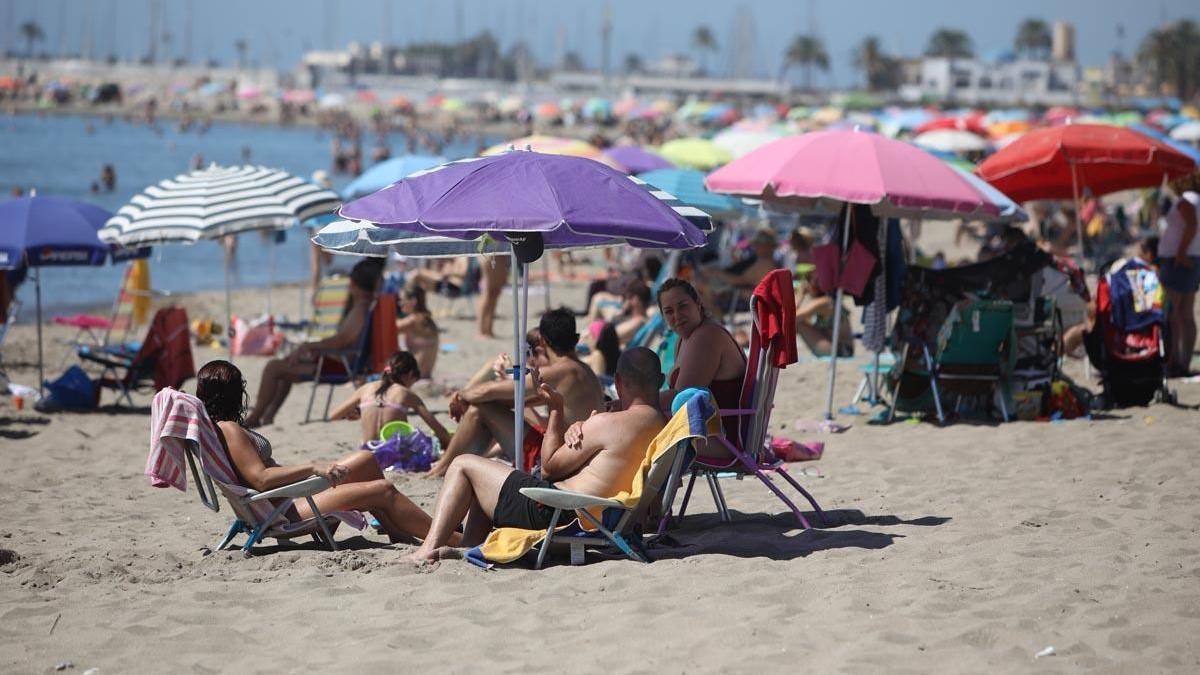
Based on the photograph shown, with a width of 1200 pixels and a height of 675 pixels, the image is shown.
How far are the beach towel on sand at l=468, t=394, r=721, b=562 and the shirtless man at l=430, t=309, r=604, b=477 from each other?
88 centimetres

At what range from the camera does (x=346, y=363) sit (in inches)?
367

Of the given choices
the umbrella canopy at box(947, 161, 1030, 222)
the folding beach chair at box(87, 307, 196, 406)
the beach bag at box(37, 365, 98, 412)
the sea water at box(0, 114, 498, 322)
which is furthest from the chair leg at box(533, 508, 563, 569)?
the sea water at box(0, 114, 498, 322)

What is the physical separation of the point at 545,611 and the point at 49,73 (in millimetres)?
144582

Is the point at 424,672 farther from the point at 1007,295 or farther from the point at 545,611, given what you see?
the point at 1007,295

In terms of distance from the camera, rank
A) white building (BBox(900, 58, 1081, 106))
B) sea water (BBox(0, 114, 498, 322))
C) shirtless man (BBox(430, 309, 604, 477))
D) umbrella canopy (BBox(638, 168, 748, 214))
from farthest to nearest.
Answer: white building (BBox(900, 58, 1081, 106)) < sea water (BBox(0, 114, 498, 322)) < umbrella canopy (BBox(638, 168, 748, 214)) < shirtless man (BBox(430, 309, 604, 477))

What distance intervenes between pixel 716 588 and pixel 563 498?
2.17 feet

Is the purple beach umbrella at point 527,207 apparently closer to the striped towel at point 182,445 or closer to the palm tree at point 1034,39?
the striped towel at point 182,445

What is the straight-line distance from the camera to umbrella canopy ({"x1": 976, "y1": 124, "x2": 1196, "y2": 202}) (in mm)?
9938

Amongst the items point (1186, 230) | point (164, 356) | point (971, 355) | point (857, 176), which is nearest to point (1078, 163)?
point (1186, 230)

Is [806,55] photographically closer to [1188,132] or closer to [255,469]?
[1188,132]

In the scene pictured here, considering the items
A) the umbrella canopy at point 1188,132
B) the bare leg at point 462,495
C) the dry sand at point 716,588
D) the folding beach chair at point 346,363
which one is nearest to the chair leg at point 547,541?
the dry sand at point 716,588

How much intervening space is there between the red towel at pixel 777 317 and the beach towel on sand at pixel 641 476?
60 centimetres

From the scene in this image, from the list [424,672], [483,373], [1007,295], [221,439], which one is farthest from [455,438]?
[1007,295]

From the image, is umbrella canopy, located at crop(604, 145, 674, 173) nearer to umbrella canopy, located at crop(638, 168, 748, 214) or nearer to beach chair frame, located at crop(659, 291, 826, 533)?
umbrella canopy, located at crop(638, 168, 748, 214)
